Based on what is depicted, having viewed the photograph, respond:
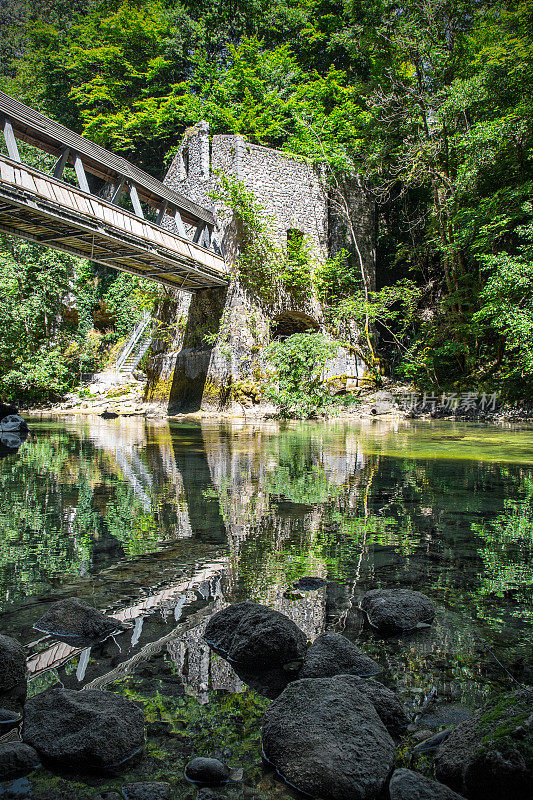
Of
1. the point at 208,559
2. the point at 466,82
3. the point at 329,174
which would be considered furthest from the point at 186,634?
the point at 329,174

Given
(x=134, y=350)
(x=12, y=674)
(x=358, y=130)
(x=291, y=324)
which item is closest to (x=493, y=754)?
(x=12, y=674)

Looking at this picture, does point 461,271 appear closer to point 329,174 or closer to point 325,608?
point 329,174

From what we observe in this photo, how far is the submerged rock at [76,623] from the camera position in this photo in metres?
1.64

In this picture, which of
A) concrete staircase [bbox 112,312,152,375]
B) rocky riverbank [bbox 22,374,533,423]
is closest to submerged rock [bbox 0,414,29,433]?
rocky riverbank [bbox 22,374,533,423]

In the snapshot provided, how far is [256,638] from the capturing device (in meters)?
1.57

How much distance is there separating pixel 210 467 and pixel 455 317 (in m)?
11.0

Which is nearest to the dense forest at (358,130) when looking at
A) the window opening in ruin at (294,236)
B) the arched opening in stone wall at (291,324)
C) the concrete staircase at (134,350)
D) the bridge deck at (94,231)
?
the arched opening in stone wall at (291,324)

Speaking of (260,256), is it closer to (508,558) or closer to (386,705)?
(508,558)

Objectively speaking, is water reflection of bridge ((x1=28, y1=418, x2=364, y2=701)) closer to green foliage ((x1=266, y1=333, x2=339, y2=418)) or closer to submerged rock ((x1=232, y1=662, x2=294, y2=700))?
submerged rock ((x1=232, y1=662, x2=294, y2=700))

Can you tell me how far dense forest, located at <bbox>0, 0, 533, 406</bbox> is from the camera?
1230cm

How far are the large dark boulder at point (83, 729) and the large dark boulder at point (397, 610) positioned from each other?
0.84 metres

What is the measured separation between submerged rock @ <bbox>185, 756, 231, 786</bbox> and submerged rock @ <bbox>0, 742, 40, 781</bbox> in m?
0.33

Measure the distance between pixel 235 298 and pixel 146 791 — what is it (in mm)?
14712

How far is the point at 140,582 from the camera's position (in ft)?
6.87
